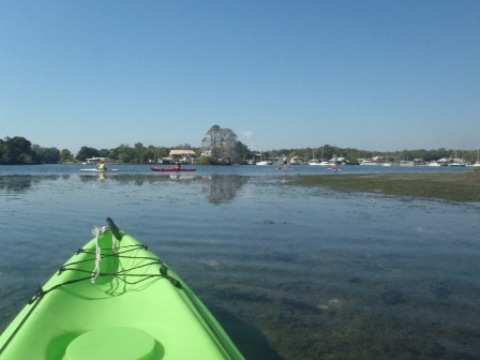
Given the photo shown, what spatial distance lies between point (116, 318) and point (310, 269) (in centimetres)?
478

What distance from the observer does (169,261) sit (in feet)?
27.9

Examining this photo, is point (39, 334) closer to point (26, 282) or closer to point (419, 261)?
point (26, 282)

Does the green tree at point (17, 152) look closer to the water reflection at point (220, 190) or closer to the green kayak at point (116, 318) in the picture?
the water reflection at point (220, 190)

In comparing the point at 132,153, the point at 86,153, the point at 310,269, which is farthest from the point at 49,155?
the point at 310,269

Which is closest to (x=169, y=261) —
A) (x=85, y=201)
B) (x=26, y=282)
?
(x=26, y=282)

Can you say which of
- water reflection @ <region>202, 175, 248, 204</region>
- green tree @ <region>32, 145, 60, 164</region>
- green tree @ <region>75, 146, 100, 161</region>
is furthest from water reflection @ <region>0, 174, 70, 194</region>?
green tree @ <region>32, 145, 60, 164</region>

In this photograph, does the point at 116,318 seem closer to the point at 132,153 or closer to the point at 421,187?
the point at 421,187

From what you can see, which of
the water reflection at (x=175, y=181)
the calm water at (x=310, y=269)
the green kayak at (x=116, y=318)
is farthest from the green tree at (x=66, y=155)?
the green kayak at (x=116, y=318)

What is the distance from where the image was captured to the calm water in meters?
5.07

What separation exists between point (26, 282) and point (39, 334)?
4252 mm

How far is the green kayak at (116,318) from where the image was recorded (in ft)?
10.6

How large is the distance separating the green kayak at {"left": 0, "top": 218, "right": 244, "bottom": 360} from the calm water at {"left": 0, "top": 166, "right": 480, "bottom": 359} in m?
1.37

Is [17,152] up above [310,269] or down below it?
above

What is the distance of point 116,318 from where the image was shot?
4352 mm
